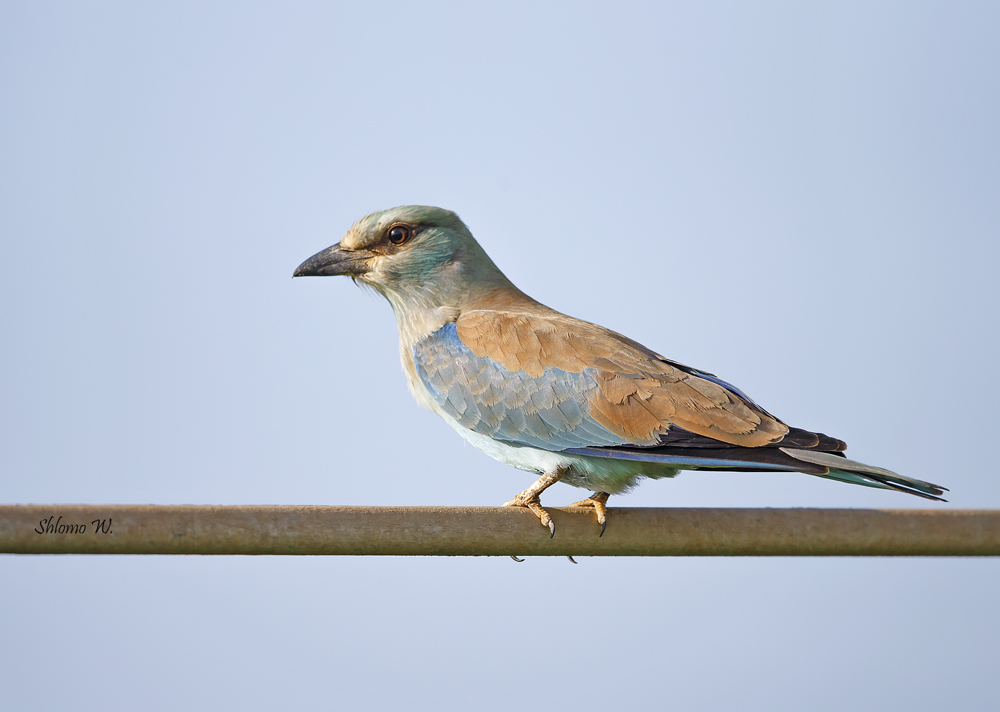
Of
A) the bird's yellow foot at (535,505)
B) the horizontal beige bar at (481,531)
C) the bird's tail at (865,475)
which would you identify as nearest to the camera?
the horizontal beige bar at (481,531)

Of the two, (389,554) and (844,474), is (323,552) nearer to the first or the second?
(389,554)

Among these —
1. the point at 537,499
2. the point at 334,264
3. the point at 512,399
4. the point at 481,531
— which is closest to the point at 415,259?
the point at 334,264

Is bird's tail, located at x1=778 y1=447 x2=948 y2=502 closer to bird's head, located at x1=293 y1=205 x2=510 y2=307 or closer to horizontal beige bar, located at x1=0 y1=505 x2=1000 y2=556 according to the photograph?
horizontal beige bar, located at x1=0 y1=505 x2=1000 y2=556

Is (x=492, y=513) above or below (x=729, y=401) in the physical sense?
below

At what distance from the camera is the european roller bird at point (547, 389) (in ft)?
A: 11.0

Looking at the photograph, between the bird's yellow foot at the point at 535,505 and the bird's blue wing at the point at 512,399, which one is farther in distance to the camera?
the bird's blue wing at the point at 512,399

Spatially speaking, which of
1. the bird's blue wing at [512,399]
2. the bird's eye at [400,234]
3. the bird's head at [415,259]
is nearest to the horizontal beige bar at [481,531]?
A: the bird's blue wing at [512,399]

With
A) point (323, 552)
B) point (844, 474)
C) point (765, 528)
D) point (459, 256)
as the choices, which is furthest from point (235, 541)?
point (459, 256)

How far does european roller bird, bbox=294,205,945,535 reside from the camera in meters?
3.37

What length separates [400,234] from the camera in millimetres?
4723

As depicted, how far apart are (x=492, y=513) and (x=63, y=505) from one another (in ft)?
4.02

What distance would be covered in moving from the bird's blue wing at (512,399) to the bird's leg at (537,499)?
0.13 metres

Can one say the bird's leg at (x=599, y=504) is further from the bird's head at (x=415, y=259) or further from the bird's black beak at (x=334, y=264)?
the bird's black beak at (x=334, y=264)

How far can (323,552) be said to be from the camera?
266 centimetres
